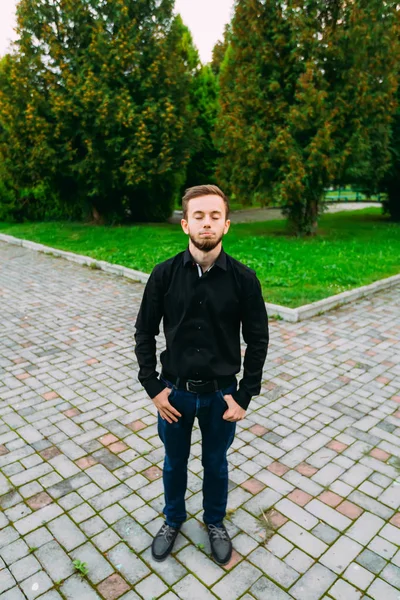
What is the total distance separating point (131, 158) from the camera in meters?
16.2

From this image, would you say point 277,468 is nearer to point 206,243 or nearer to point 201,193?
point 206,243

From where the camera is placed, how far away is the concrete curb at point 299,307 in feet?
25.5

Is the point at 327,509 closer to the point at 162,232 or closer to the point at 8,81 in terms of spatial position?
the point at 162,232

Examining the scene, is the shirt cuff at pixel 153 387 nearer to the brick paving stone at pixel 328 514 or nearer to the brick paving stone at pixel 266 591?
the brick paving stone at pixel 266 591

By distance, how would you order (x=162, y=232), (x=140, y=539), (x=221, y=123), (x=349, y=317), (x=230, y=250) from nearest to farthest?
1. (x=140, y=539)
2. (x=349, y=317)
3. (x=230, y=250)
4. (x=221, y=123)
5. (x=162, y=232)

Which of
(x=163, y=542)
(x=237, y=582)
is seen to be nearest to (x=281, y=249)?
(x=163, y=542)

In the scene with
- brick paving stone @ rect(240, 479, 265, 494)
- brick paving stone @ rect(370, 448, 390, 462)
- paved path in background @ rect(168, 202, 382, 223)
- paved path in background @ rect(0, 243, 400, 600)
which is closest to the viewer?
paved path in background @ rect(0, 243, 400, 600)

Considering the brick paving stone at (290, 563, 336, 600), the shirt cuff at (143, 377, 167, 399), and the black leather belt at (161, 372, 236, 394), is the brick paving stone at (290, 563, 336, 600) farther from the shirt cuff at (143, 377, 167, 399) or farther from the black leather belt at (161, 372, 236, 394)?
the shirt cuff at (143, 377, 167, 399)

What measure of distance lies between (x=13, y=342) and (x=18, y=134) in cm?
1316

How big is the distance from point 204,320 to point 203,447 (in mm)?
892

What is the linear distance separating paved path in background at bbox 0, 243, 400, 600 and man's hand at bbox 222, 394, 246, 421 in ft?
3.40

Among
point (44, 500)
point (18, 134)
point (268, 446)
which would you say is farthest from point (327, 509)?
point (18, 134)

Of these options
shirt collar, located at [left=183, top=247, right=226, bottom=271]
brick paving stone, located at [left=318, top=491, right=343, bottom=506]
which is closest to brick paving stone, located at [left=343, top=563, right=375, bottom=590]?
brick paving stone, located at [left=318, top=491, right=343, bottom=506]

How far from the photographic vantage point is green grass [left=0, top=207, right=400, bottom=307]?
31.0 ft
